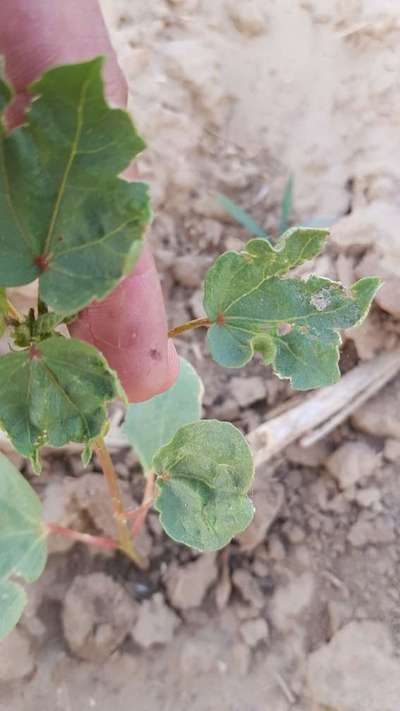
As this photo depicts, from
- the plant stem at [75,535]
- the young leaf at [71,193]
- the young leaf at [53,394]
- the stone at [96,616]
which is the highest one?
the young leaf at [71,193]

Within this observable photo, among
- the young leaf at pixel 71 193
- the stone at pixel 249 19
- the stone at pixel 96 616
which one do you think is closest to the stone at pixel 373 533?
the stone at pixel 96 616

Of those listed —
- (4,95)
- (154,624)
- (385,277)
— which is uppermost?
(4,95)

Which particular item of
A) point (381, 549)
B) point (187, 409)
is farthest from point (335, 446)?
point (187, 409)

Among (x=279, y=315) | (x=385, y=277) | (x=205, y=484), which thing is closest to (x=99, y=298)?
(x=279, y=315)

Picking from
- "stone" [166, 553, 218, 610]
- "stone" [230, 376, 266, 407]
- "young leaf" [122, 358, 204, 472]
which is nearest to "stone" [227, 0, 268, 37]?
"stone" [230, 376, 266, 407]

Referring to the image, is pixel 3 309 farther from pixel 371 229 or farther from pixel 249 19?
pixel 249 19

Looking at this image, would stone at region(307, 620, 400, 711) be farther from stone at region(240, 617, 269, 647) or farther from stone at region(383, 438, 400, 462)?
stone at region(383, 438, 400, 462)

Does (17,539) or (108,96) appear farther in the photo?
(17,539)

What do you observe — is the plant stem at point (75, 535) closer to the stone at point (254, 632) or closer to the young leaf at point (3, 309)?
the stone at point (254, 632)
